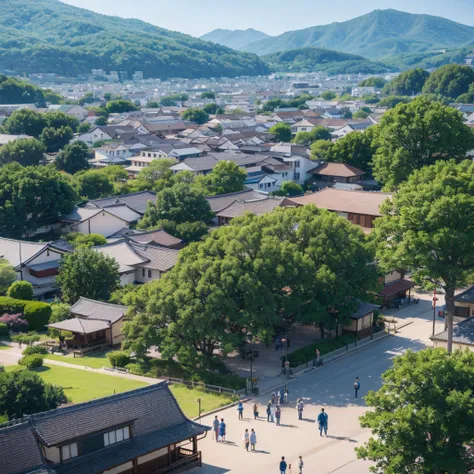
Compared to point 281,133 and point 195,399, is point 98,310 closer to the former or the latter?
point 195,399

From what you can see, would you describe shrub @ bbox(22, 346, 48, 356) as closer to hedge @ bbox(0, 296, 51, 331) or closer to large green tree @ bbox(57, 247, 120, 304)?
hedge @ bbox(0, 296, 51, 331)

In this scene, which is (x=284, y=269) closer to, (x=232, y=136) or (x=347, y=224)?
(x=347, y=224)

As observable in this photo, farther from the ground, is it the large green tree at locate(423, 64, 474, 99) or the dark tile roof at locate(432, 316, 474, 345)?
the large green tree at locate(423, 64, 474, 99)

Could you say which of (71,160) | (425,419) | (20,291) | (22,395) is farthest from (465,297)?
(71,160)

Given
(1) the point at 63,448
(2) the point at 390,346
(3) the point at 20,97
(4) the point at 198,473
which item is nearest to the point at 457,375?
(4) the point at 198,473

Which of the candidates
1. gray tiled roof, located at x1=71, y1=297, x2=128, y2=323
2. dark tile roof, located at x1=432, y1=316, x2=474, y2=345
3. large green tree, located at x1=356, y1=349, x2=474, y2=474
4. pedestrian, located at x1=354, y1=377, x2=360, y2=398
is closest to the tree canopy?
gray tiled roof, located at x1=71, y1=297, x2=128, y2=323
